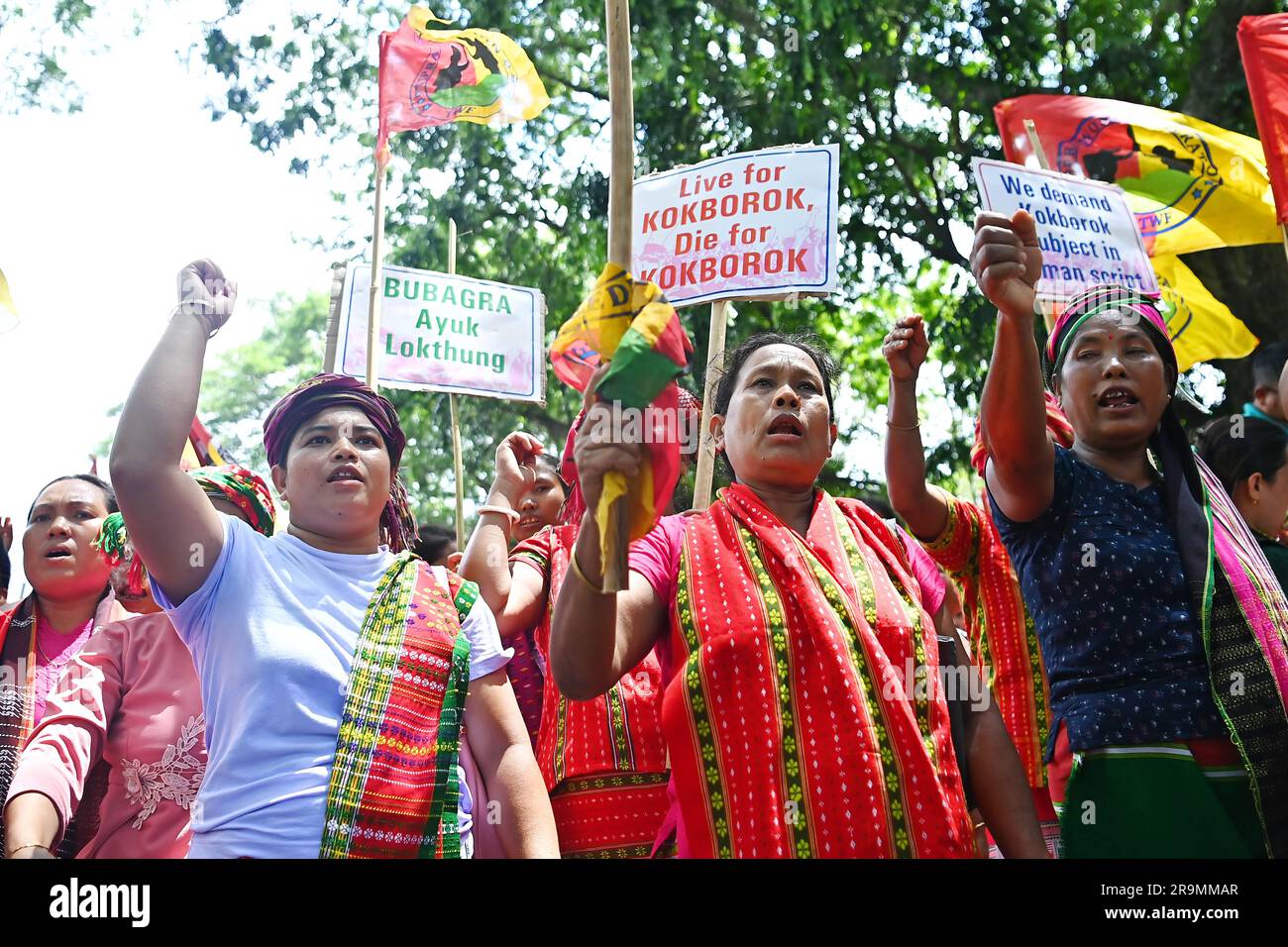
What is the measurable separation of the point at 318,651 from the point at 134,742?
24.9 inches

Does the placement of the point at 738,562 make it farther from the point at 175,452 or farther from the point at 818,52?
the point at 818,52

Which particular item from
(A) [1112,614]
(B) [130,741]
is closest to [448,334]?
(B) [130,741]

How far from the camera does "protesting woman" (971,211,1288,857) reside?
2.20 meters

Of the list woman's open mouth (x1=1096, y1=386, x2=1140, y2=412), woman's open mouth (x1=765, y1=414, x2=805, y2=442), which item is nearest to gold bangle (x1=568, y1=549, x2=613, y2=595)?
woman's open mouth (x1=765, y1=414, x2=805, y2=442)

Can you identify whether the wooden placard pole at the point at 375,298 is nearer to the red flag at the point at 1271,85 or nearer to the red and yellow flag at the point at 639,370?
the red and yellow flag at the point at 639,370

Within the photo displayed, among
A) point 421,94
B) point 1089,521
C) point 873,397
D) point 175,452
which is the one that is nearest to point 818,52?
point 421,94

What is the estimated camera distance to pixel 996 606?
3223mm

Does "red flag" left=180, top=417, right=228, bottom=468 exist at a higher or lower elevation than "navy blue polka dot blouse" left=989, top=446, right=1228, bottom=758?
higher

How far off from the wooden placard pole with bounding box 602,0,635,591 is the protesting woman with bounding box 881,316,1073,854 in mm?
1066

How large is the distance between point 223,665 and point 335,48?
27.8ft

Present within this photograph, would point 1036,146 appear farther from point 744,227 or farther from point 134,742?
point 134,742

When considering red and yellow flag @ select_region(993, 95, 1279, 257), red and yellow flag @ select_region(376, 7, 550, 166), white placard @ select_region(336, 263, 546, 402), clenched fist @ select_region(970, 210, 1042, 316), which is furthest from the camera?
Answer: red and yellow flag @ select_region(993, 95, 1279, 257)

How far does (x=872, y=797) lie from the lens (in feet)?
6.39

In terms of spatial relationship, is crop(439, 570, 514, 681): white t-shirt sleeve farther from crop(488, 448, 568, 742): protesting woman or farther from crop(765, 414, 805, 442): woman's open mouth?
crop(765, 414, 805, 442): woman's open mouth
